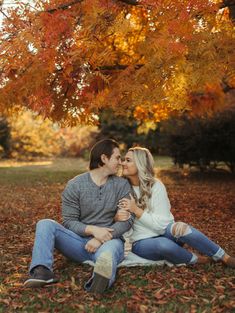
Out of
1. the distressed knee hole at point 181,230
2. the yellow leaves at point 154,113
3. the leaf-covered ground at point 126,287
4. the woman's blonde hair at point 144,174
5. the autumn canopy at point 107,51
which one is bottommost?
the leaf-covered ground at point 126,287

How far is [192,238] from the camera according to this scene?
4781 mm

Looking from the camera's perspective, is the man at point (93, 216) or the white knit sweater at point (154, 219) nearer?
the man at point (93, 216)

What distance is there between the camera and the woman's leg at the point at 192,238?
4758 mm

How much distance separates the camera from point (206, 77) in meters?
5.80

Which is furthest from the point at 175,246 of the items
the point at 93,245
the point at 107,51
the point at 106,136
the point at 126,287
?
the point at 106,136

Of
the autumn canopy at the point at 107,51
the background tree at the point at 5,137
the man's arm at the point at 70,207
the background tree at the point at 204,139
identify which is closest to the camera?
the man's arm at the point at 70,207

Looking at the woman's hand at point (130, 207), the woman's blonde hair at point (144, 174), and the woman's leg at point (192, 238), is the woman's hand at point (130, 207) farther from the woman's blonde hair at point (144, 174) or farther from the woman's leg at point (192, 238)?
the woman's leg at point (192, 238)

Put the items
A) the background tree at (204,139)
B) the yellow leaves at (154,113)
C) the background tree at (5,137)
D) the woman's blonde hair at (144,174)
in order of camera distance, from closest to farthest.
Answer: the woman's blonde hair at (144,174) → the yellow leaves at (154,113) → the background tree at (204,139) → the background tree at (5,137)

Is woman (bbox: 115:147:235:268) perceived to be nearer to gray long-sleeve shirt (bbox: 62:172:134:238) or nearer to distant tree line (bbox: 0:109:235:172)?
gray long-sleeve shirt (bbox: 62:172:134:238)

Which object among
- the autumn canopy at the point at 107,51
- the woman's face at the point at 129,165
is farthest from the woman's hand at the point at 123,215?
the autumn canopy at the point at 107,51

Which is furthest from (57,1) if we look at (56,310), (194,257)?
(56,310)

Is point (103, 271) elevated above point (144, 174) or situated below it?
below

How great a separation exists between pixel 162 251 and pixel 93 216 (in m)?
0.69

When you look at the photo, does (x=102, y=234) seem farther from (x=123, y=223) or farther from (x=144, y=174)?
(x=144, y=174)
